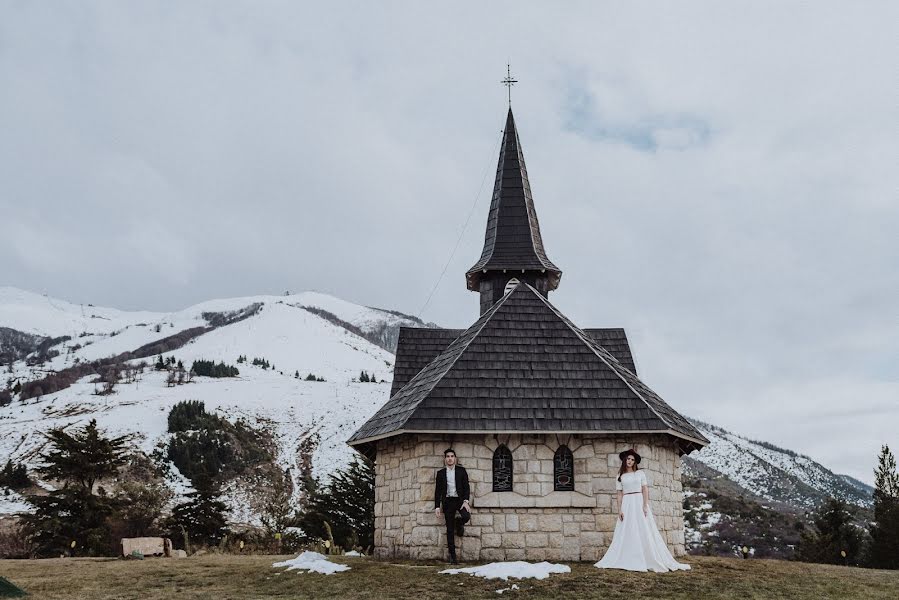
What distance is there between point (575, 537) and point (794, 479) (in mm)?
79965

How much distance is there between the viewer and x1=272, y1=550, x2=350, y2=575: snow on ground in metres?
12.1

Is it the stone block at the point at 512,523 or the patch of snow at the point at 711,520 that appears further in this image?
the patch of snow at the point at 711,520

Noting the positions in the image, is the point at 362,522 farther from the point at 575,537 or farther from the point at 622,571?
the point at 622,571

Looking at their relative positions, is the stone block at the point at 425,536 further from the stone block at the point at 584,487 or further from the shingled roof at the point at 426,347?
the shingled roof at the point at 426,347

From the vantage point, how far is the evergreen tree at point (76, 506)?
23891 mm

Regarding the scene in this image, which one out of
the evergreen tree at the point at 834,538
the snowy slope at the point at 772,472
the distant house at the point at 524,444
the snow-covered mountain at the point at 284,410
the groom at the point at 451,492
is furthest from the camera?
the snowy slope at the point at 772,472

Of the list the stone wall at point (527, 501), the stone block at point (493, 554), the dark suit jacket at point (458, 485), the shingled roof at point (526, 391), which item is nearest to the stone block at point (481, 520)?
the stone wall at point (527, 501)

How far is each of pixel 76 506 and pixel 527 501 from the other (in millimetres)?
17825

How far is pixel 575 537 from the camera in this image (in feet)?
43.3

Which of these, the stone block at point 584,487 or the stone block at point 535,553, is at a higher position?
the stone block at point 584,487

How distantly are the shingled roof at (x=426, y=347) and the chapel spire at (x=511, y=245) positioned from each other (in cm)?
165

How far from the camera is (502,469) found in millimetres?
13516

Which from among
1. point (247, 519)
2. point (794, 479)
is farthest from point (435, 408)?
point (794, 479)

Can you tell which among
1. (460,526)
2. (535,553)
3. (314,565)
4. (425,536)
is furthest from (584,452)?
(314,565)
